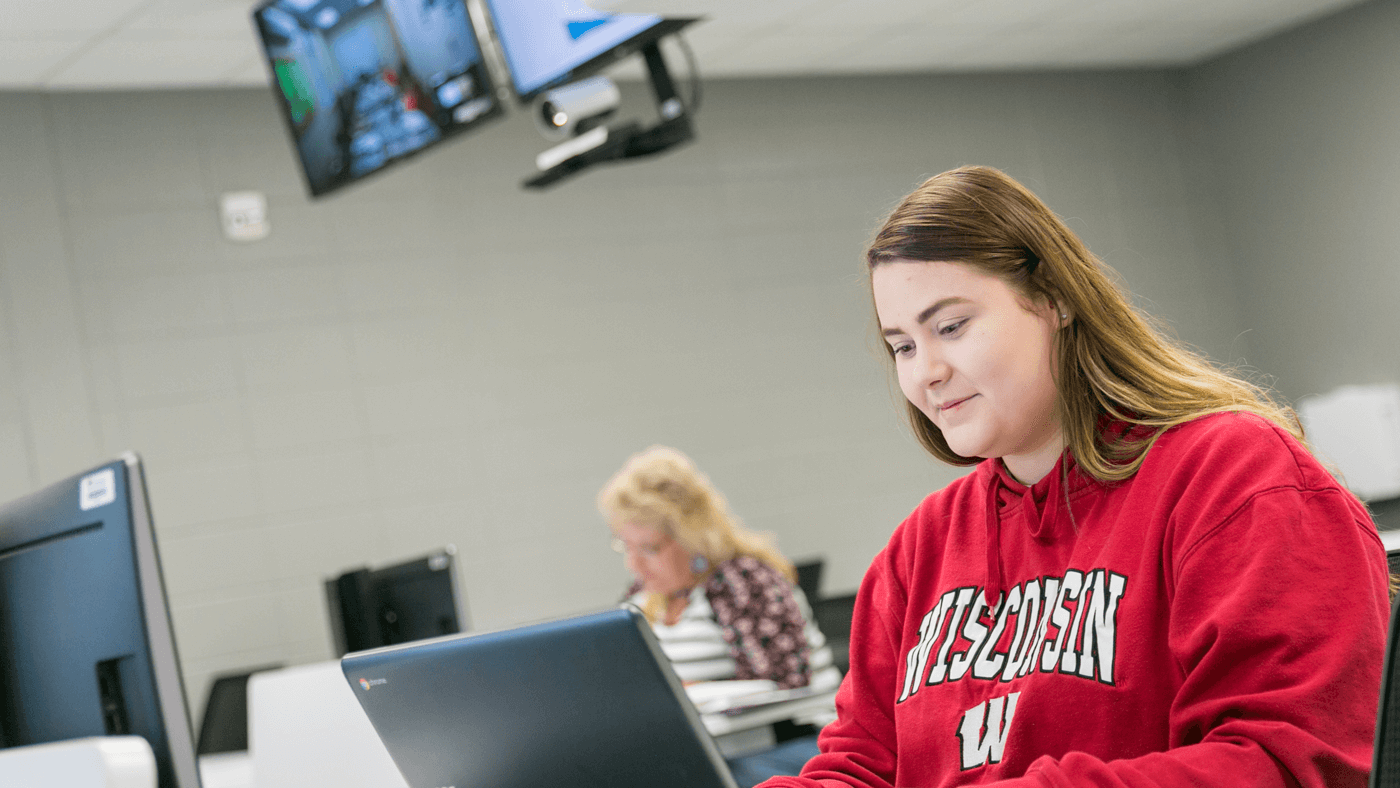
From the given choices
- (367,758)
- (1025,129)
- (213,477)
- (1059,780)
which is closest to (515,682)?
(1059,780)

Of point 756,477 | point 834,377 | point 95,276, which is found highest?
point 95,276

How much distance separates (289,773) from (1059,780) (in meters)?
0.96

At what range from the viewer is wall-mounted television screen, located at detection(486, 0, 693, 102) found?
3.12m

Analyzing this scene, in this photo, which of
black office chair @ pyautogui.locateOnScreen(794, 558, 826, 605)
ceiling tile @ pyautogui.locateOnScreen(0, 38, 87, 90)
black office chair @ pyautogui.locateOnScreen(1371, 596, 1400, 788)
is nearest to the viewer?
black office chair @ pyautogui.locateOnScreen(1371, 596, 1400, 788)

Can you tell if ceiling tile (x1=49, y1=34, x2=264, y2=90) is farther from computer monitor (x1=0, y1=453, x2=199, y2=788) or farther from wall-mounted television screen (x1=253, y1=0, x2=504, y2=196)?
computer monitor (x1=0, y1=453, x2=199, y2=788)

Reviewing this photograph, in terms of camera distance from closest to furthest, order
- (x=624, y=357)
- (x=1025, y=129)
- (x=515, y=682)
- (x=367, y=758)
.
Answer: (x=515, y=682) → (x=367, y=758) → (x=624, y=357) → (x=1025, y=129)

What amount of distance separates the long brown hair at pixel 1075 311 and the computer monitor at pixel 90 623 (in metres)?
0.78

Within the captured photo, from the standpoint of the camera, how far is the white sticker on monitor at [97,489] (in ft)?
4.09

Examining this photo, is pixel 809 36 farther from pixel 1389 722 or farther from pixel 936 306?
pixel 1389 722

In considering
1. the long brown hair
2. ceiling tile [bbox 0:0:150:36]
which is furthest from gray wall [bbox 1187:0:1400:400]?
the long brown hair

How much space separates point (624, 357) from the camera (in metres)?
5.45

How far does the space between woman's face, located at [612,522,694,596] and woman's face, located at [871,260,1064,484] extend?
7.25ft

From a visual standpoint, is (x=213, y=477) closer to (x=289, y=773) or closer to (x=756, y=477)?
(x=756, y=477)

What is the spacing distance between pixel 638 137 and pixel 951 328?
7.97 feet
